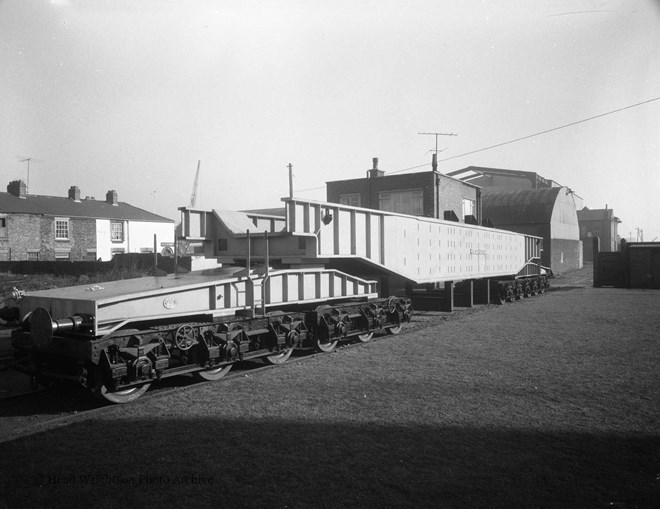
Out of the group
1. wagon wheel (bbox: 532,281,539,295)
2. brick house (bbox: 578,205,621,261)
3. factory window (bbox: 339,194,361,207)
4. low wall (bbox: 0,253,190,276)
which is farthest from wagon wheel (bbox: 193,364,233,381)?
brick house (bbox: 578,205,621,261)

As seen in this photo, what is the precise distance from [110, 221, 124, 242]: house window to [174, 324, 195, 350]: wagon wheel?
121 ft

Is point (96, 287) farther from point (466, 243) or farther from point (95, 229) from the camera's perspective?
point (95, 229)

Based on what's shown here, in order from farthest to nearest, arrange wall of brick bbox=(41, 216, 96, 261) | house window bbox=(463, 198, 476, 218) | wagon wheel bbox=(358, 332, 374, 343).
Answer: wall of brick bbox=(41, 216, 96, 261) → house window bbox=(463, 198, 476, 218) → wagon wheel bbox=(358, 332, 374, 343)

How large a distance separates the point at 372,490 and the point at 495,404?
2455mm

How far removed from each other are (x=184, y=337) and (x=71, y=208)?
121 ft

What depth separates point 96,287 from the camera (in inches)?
261

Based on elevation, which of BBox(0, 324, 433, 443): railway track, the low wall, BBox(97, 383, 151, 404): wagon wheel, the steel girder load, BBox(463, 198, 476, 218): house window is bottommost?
BBox(0, 324, 433, 443): railway track

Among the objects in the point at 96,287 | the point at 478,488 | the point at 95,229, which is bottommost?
the point at 478,488

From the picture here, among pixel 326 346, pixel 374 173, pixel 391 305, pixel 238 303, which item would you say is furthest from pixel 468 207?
pixel 238 303

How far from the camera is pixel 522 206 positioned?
3806cm

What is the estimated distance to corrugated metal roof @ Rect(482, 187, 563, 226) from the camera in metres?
36.9

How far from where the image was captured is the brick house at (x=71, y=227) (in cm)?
3403

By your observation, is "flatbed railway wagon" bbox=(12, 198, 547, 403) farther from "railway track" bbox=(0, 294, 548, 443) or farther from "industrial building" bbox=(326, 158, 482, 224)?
"industrial building" bbox=(326, 158, 482, 224)

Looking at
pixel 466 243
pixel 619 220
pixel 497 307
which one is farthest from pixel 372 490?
pixel 619 220
